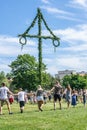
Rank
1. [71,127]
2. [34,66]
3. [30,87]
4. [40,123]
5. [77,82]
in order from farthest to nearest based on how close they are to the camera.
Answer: [77,82], [34,66], [30,87], [40,123], [71,127]

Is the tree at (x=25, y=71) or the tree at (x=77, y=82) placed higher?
the tree at (x=25, y=71)

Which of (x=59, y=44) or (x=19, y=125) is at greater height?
(x=59, y=44)

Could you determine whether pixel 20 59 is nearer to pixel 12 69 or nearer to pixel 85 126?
pixel 12 69

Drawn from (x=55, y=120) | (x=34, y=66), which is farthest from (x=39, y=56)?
(x=34, y=66)

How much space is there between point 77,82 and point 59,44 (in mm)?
98313

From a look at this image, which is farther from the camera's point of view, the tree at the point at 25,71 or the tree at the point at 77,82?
the tree at the point at 77,82

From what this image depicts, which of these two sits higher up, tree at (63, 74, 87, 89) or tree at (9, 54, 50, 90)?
tree at (9, 54, 50, 90)

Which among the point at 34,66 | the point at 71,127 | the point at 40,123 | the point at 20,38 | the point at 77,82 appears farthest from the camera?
the point at 77,82

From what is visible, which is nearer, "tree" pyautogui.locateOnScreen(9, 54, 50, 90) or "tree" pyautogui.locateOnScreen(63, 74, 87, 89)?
"tree" pyautogui.locateOnScreen(9, 54, 50, 90)

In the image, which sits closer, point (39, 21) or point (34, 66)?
point (39, 21)

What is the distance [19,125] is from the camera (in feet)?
55.4

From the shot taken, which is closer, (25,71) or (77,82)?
(25,71)

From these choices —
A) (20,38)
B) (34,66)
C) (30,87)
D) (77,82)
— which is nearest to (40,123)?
(20,38)

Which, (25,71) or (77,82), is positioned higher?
(25,71)
